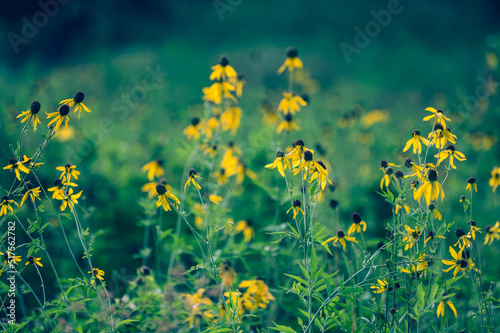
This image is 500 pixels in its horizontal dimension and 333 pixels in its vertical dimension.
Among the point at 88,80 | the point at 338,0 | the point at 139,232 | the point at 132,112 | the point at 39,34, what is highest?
the point at 338,0

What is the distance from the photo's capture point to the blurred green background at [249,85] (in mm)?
3840

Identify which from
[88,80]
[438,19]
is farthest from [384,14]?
[88,80]

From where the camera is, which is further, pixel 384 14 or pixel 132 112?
pixel 384 14

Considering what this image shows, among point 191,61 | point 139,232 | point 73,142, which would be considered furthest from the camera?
point 191,61

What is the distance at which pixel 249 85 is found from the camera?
8867mm

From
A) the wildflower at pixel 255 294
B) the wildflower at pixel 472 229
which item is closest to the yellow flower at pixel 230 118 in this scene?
the wildflower at pixel 255 294

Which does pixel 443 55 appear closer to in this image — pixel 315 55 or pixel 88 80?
pixel 315 55

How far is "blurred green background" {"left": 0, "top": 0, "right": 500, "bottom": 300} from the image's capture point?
12.6 ft

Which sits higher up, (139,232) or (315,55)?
(315,55)

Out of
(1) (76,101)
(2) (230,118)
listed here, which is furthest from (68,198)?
(2) (230,118)

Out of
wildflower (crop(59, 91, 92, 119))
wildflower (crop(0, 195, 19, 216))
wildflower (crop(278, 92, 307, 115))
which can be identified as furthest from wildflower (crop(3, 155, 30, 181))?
wildflower (crop(278, 92, 307, 115))

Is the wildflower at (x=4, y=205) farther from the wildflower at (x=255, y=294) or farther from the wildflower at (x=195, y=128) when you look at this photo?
the wildflower at (x=195, y=128)

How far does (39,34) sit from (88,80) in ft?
8.87

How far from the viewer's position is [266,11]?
14.1 m
